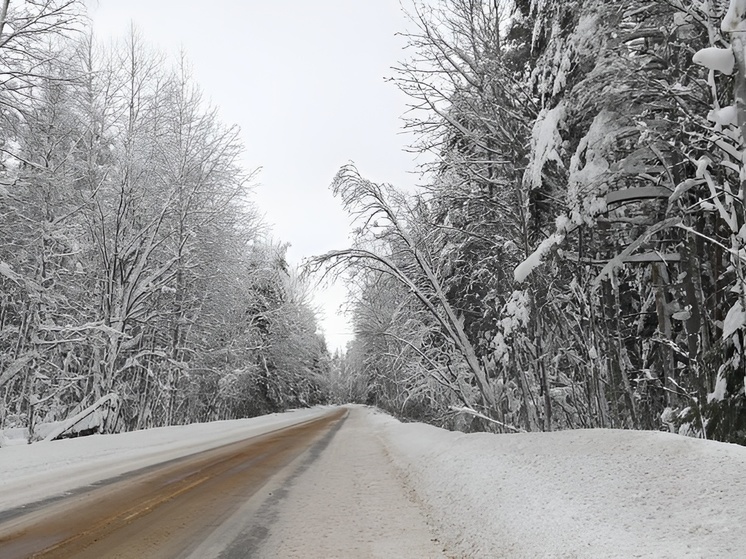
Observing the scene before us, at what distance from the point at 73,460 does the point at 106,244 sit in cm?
1002

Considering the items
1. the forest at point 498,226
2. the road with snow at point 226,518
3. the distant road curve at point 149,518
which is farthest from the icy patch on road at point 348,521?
the forest at point 498,226

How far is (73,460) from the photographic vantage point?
32.4ft

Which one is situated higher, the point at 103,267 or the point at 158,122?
the point at 158,122

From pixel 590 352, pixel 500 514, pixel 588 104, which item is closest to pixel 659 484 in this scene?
pixel 500 514

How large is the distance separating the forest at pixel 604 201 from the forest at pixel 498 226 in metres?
0.04

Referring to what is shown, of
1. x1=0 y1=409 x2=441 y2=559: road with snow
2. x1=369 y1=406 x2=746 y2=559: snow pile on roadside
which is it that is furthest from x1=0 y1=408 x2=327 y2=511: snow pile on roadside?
x1=369 y1=406 x2=746 y2=559: snow pile on roadside

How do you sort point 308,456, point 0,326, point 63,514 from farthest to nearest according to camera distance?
point 0,326 < point 308,456 < point 63,514

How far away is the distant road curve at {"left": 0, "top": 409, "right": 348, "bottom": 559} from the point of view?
13.3 feet

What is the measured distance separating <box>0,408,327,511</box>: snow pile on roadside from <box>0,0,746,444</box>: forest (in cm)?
227

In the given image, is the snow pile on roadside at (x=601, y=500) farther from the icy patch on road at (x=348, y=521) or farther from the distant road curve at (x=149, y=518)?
the distant road curve at (x=149, y=518)

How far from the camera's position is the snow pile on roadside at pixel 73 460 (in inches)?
266

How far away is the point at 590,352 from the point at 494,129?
3.81m

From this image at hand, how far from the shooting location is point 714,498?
2.76 meters

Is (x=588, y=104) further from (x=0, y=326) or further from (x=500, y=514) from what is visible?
(x=0, y=326)
